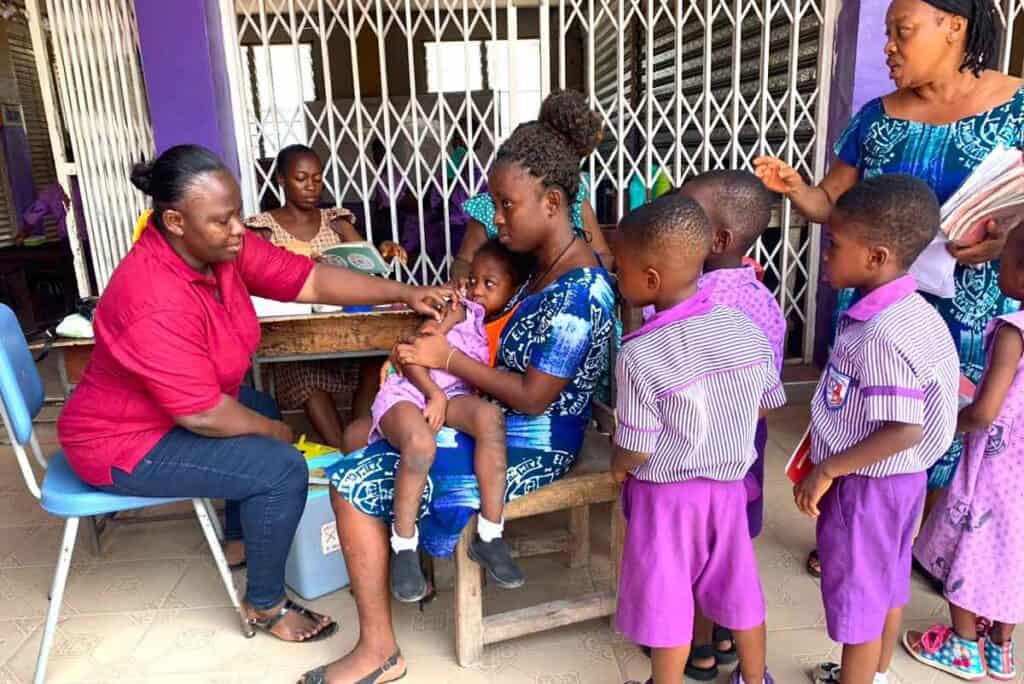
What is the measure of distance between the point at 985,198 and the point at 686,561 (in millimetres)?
1234

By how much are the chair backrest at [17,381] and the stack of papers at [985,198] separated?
2596 mm

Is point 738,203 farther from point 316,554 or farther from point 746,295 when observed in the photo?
point 316,554

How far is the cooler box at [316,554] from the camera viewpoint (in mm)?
2491

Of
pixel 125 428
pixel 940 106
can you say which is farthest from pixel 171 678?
pixel 940 106

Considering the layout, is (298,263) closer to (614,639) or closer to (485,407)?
(485,407)

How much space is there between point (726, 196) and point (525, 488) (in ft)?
3.08

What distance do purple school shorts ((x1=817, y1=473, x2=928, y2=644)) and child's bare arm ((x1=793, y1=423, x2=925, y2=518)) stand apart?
7cm

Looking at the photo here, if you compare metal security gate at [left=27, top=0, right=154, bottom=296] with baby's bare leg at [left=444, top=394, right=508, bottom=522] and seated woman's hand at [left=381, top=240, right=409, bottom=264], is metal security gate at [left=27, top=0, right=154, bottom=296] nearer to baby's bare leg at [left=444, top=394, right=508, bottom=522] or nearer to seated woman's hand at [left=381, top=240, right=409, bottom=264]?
seated woman's hand at [left=381, top=240, right=409, bottom=264]

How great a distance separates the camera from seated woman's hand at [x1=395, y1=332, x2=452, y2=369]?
79.9 inches

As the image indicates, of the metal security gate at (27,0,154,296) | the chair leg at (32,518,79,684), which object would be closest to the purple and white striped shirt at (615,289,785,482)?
the chair leg at (32,518,79,684)

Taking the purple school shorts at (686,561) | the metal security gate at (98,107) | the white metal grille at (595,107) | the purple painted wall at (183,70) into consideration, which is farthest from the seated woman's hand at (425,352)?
the metal security gate at (98,107)

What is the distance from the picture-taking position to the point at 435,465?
6.60 ft

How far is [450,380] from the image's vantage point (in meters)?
2.11

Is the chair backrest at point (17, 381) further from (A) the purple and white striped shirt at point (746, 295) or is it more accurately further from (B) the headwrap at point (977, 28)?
(B) the headwrap at point (977, 28)
